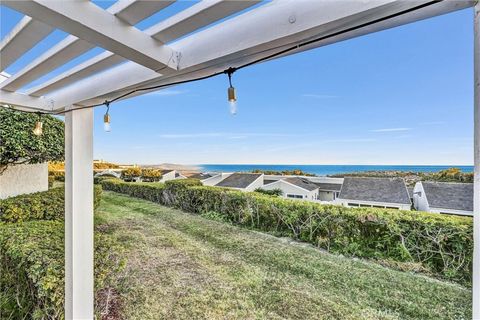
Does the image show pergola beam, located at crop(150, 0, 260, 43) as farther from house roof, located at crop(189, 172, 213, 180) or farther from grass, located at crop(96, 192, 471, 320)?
house roof, located at crop(189, 172, 213, 180)

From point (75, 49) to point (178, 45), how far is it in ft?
1.46

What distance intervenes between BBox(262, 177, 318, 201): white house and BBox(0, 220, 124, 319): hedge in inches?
164

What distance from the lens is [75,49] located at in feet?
3.23

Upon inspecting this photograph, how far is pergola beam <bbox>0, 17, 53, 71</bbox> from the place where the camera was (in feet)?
2.86

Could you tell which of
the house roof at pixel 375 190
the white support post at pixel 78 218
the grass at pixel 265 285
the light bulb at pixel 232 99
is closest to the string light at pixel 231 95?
the light bulb at pixel 232 99

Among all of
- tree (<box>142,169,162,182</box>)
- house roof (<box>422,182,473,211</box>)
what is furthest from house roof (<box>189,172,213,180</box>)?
house roof (<box>422,182,473,211</box>)

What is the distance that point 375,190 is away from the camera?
14.4ft

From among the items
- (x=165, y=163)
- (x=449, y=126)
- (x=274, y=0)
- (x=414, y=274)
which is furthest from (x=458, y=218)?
(x=165, y=163)

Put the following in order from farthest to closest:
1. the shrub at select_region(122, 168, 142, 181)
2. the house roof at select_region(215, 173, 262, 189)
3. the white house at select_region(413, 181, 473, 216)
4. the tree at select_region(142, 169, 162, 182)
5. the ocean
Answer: the shrub at select_region(122, 168, 142, 181)
the tree at select_region(142, 169, 162, 182)
the house roof at select_region(215, 173, 262, 189)
the ocean
the white house at select_region(413, 181, 473, 216)

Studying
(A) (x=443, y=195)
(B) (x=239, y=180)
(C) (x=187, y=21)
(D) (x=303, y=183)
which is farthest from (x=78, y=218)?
(B) (x=239, y=180)

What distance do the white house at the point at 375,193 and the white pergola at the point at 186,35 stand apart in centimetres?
387

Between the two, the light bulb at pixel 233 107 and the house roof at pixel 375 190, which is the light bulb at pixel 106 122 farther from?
the house roof at pixel 375 190

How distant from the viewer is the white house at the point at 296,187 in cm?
531

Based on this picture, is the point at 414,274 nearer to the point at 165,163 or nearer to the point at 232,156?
the point at 232,156
